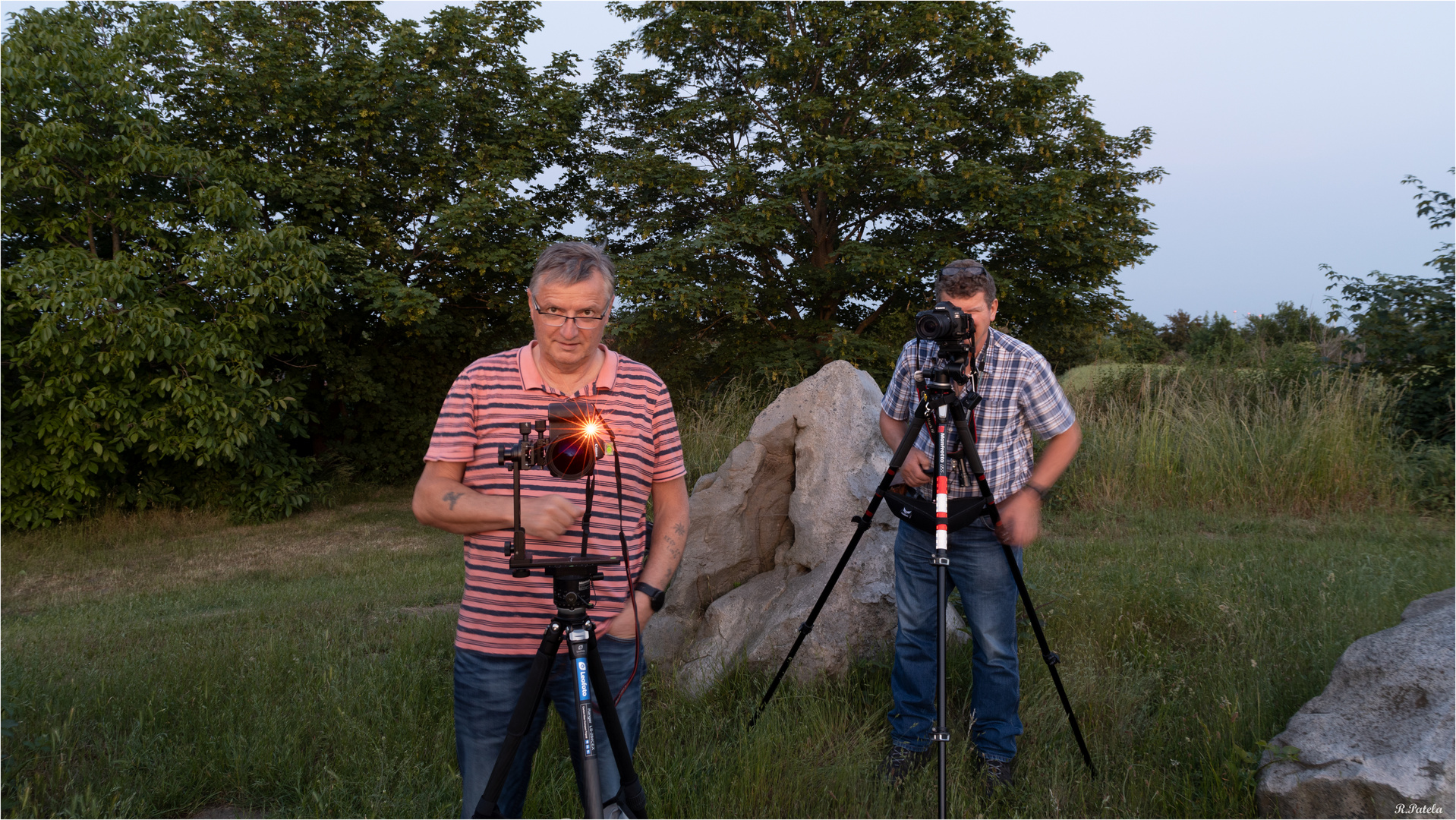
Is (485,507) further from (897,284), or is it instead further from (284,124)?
(897,284)

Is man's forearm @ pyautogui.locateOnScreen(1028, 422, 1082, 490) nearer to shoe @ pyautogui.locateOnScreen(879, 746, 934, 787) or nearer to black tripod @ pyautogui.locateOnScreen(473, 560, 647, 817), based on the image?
shoe @ pyautogui.locateOnScreen(879, 746, 934, 787)

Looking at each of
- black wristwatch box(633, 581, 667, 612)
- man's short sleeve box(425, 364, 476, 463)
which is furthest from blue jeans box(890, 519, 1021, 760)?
man's short sleeve box(425, 364, 476, 463)

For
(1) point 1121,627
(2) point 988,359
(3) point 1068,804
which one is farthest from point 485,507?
(1) point 1121,627

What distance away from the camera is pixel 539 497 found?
6.64ft

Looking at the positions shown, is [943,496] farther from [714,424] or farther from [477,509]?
[714,424]

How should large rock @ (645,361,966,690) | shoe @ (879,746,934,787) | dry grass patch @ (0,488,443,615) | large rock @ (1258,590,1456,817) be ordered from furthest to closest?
dry grass patch @ (0,488,443,615), large rock @ (645,361,966,690), shoe @ (879,746,934,787), large rock @ (1258,590,1456,817)

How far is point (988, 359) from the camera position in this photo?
329cm

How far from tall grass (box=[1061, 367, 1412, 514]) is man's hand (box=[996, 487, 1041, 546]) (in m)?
6.70

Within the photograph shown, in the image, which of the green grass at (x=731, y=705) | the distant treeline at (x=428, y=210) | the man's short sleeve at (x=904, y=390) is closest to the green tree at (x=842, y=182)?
the distant treeline at (x=428, y=210)

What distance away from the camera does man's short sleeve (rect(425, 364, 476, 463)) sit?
2105 mm

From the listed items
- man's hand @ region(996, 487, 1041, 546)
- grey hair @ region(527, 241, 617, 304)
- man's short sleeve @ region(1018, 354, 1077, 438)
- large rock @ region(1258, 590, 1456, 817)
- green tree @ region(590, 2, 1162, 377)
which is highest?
green tree @ region(590, 2, 1162, 377)

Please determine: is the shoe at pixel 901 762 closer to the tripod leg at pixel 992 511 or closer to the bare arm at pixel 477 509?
the tripod leg at pixel 992 511

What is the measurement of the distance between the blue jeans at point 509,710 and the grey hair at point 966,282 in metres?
1.80

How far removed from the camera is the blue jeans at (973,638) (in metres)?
3.23
